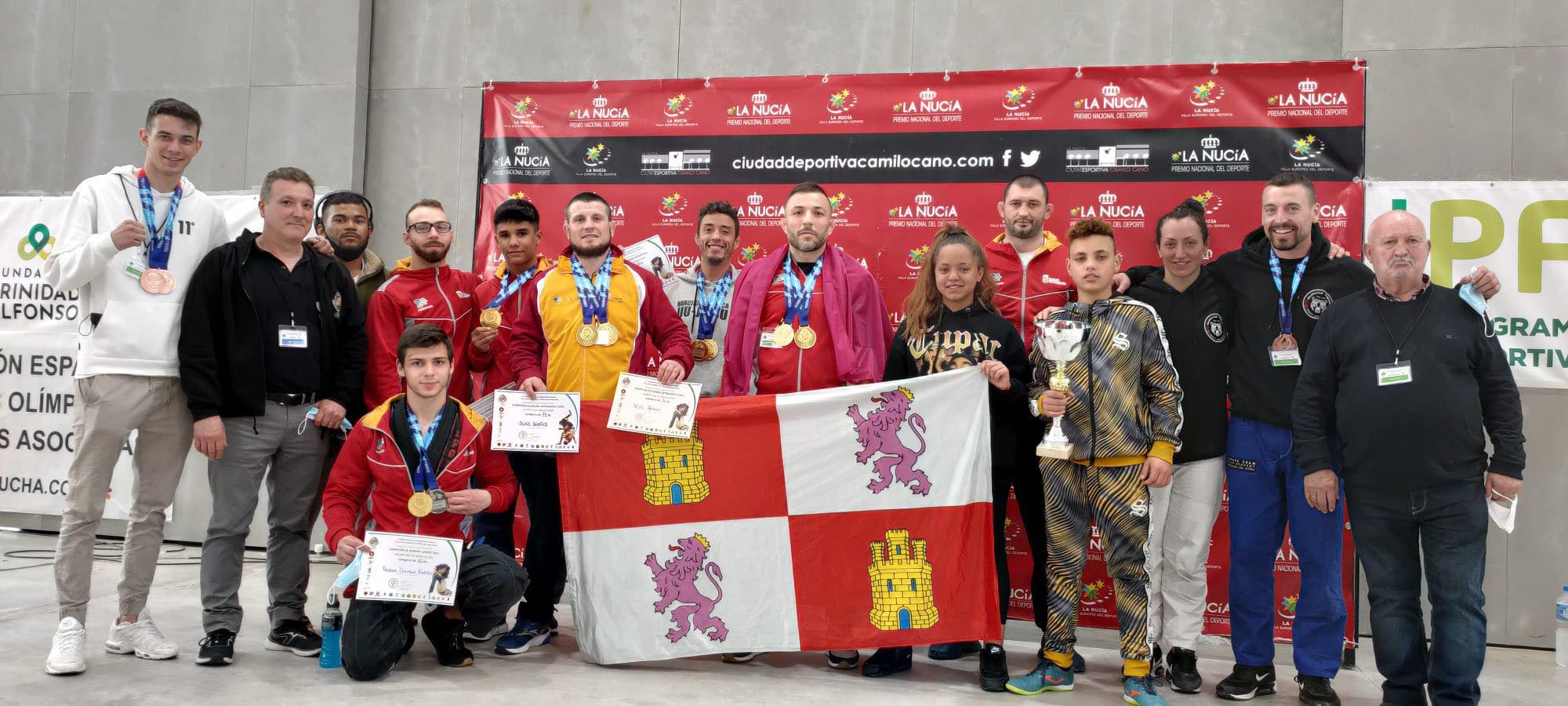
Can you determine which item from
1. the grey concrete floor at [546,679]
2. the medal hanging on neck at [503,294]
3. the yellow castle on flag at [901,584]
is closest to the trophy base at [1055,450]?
the yellow castle on flag at [901,584]

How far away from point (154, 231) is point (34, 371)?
13.2ft

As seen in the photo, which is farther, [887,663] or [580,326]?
[580,326]

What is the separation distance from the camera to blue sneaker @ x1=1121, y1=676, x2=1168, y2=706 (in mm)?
3648

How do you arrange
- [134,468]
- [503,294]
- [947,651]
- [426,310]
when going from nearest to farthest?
[134,468] → [947,651] → [426,310] → [503,294]

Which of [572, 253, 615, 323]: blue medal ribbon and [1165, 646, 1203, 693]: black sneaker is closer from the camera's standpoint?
[1165, 646, 1203, 693]: black sneaker

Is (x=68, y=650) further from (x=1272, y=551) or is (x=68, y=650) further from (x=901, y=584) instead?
(x=1272, y=551)

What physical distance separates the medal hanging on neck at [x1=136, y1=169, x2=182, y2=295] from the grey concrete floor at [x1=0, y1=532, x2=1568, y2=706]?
1476 millimetres

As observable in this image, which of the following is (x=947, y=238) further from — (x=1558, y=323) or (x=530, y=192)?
(x=1558, y=323)

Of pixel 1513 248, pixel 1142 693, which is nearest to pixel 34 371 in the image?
pixel 1142 693

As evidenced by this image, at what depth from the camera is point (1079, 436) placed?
378 cm

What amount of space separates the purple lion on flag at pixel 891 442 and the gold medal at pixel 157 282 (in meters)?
2.77

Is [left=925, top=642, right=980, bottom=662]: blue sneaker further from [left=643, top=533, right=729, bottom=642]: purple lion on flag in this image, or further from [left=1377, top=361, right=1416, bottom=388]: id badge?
[left=1377, top=361, right=1416, bottom=388]: id badge

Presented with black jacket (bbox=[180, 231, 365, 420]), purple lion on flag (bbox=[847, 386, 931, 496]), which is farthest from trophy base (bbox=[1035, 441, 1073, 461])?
black jacket (bbox=[180, 231, 365, 420])

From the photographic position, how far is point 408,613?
13.1 feet
